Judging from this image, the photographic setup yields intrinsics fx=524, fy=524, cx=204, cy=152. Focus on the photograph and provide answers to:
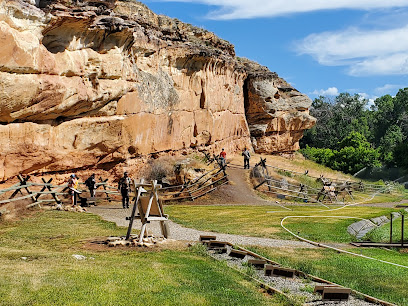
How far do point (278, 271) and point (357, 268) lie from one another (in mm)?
2691

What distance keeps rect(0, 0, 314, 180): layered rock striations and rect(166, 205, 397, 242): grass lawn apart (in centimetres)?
699

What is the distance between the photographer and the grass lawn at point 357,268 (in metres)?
12.1

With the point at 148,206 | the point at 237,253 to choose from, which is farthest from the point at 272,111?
the point at 237,253

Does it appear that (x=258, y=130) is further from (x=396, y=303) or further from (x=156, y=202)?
(x=396, y=303)

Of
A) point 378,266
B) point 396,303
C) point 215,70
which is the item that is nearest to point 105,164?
point 215,70

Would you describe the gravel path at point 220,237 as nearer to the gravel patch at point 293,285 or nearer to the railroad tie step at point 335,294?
the gravel patch at point 293,285

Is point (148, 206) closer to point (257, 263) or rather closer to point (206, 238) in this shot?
point (206, 238)

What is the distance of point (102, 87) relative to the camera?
3072 centimetres

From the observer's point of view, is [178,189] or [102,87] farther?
[178,189]

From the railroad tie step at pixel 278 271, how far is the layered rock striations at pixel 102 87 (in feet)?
53.2

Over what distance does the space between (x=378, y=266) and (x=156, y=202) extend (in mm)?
6694

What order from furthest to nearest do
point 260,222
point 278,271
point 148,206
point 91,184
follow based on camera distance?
point 91,184
point 260,222
point 148,206
point 278,271

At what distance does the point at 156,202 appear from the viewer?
634 inches

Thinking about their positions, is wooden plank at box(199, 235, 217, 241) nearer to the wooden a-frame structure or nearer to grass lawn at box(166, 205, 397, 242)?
the wooden a-frame structure
